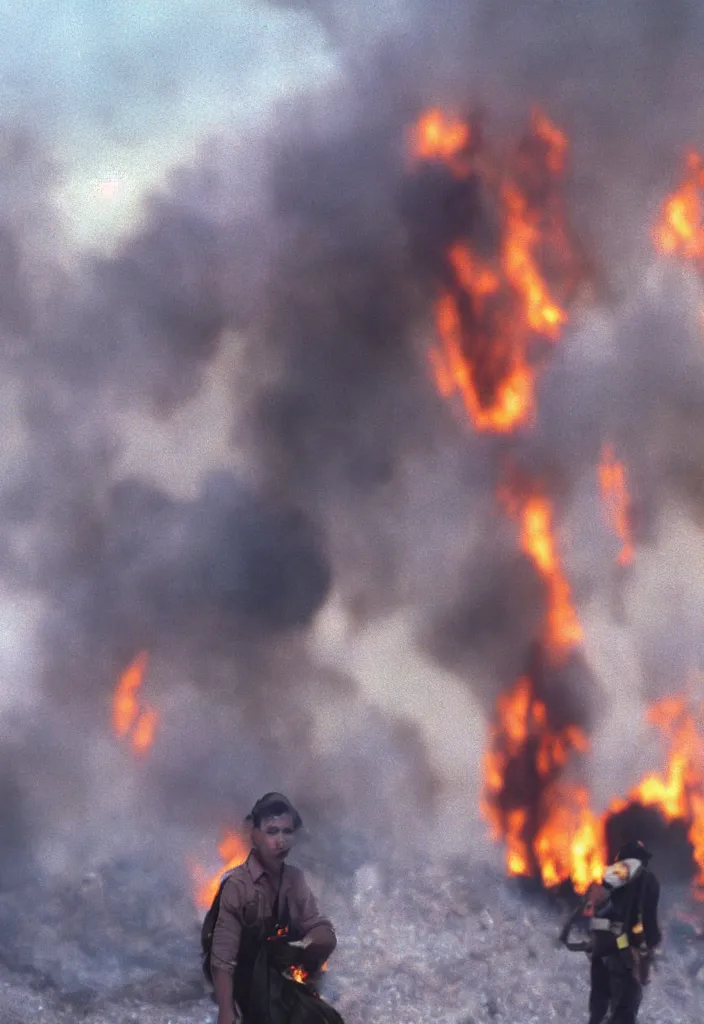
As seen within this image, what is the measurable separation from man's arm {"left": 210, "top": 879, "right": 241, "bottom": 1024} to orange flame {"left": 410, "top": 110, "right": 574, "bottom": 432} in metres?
11.5

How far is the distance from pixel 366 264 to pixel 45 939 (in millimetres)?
10151

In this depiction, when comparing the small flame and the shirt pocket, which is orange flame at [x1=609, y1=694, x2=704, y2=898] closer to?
the small flame

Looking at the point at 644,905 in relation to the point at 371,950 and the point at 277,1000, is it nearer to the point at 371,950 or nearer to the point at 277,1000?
the point at 371,950

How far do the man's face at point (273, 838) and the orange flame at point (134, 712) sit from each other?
982 centimetres

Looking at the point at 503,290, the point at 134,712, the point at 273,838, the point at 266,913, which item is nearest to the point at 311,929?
the point at 266,913

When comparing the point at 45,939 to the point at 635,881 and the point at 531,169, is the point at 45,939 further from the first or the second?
the point at 531,169

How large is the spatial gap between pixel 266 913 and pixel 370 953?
6325 millimetres

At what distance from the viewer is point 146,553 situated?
1641 centimetres

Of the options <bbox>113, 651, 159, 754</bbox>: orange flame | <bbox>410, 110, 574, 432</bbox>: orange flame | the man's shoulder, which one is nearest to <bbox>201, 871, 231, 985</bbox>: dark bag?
the man's shoulder

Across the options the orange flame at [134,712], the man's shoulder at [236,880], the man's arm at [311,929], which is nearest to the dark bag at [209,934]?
the man's shoulder at [236,880]

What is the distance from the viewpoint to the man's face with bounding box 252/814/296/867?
576 cm

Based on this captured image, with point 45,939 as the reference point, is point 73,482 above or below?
above

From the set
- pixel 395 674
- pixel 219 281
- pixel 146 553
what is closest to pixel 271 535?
pixel 146 553

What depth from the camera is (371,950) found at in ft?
38.3
